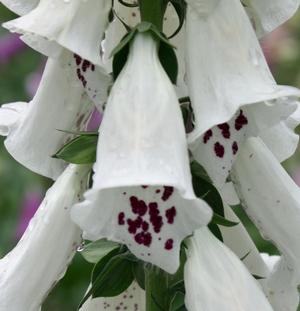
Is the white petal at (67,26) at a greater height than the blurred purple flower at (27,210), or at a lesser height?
greater

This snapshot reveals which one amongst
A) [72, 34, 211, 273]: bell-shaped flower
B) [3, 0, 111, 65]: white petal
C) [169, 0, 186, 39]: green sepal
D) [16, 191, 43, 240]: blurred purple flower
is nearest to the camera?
[72, 34, 211, 273]: bell-shaped flower

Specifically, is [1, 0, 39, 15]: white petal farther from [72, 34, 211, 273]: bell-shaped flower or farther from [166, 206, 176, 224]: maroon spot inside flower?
[166, 206, 176, 224]: maroon spot inside flower

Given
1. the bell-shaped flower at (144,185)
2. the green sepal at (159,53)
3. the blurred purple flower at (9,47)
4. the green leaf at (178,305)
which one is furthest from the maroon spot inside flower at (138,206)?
the blurred purple flower at (9,47)

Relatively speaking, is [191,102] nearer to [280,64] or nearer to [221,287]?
[221,287]

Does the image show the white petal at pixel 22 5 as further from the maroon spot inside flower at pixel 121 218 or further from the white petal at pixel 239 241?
the white petal at pixel 239 241

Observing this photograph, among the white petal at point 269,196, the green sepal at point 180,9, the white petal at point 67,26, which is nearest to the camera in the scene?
the white petal at point 67,26

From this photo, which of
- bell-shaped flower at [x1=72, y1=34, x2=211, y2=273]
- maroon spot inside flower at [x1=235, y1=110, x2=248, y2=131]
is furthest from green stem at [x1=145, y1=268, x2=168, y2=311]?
maroon spot inside flower at [x1=235, y1=110, x2=248, y2=131]
